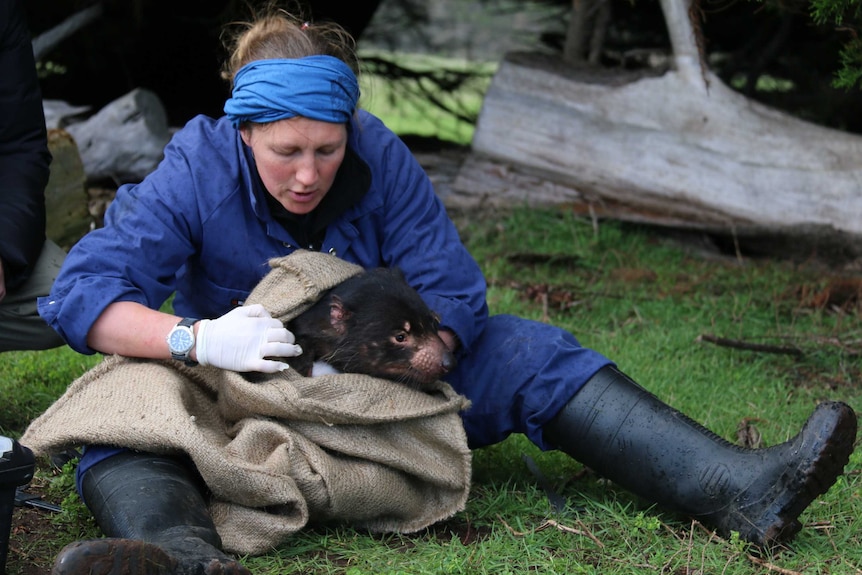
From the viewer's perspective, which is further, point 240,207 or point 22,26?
point 22,26

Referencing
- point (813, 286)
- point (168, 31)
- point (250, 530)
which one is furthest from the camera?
point (168, 31)

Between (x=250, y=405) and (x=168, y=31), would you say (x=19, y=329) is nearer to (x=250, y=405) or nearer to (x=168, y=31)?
(x=250, y=405)

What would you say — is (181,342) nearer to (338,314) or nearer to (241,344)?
(241,344)

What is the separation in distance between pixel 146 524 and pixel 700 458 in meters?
1.69

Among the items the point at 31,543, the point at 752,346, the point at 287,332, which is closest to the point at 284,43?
the point at 287,332

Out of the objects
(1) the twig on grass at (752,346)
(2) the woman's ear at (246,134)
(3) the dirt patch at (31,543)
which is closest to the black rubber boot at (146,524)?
(3) the dirt patch at (31,543)

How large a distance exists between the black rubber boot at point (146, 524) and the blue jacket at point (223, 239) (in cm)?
47

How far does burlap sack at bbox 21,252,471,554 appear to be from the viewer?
3.02 m

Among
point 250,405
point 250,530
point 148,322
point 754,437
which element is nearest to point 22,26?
point 148,322

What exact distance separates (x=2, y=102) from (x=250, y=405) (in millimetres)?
1835

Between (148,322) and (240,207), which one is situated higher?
(240,207)

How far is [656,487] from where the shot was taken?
11.0 feet

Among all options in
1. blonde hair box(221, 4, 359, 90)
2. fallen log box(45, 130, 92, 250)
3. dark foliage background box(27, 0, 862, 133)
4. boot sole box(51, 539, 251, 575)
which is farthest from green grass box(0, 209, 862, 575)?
dark foliage background box(27, 0, 862, 133)

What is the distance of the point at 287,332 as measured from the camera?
3156 mm
